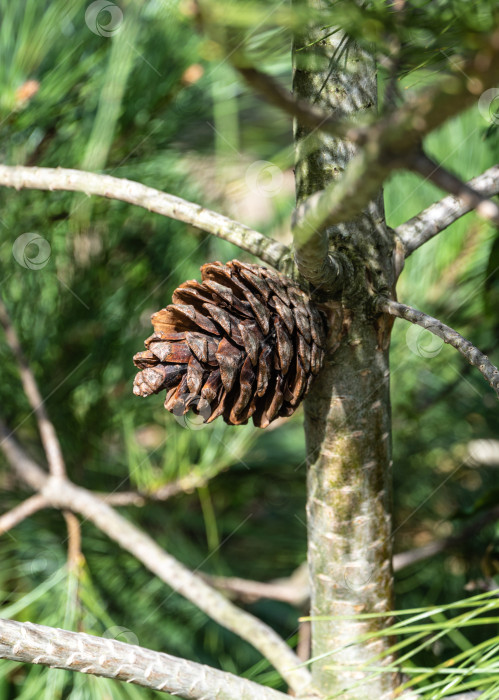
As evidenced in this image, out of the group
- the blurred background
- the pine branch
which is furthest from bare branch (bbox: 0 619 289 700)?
the blurred background

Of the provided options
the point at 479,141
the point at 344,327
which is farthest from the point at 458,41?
the point at 479,141

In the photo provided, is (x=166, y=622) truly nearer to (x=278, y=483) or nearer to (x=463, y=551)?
(x=278, y=483)

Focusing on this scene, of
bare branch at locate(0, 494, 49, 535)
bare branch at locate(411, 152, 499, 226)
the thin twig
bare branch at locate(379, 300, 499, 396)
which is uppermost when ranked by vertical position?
bare branch at locate(0, 494, 49, 535)

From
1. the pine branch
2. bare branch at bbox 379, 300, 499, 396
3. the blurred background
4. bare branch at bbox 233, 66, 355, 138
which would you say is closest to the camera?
bare branch at bbox 233, 66, 355, 138

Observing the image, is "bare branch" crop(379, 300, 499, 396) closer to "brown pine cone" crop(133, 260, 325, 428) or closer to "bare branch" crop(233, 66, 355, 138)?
"brown pine cone" crop(133, 260, 325, 428)

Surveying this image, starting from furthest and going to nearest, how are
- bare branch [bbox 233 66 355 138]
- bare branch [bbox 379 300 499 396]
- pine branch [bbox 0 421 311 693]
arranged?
pine branch [bbox 0 421 311 693] → bare branch [bbox 379 300 499 396] → bare branch [bbox 233 66 355 138]

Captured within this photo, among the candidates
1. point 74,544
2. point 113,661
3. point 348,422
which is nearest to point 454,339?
point 348,422
